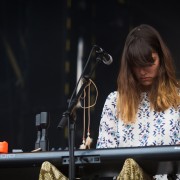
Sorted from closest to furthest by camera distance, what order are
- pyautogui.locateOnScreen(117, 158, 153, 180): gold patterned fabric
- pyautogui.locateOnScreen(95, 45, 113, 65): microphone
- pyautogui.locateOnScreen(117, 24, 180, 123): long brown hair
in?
pyautogui.locateOnScreen(117, 158, 153, 180): gold patterned fabric < pyautogui.locateOnScreen(95, 45, 113, 65): microphone < pyautogui.locateOnScreen(117, 24, 180, 123): long brown hair

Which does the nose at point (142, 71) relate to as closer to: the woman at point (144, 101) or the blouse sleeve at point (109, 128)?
the woman at point (144, 101)

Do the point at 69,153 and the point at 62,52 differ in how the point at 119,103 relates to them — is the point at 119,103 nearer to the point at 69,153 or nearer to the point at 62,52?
the point at 69,153

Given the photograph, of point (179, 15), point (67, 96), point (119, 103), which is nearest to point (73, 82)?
point (67, 96)

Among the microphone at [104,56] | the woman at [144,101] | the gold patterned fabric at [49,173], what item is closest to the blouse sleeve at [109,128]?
the woman at [144,101]

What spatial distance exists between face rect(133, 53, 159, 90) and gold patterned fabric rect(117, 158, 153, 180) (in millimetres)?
661

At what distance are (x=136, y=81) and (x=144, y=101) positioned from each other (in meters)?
0.11

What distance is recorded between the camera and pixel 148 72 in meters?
3.07

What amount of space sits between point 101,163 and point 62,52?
307 cm

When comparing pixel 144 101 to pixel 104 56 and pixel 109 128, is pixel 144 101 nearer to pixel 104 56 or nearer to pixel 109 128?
pixel 109 128

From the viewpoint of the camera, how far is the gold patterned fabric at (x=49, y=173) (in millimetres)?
2586

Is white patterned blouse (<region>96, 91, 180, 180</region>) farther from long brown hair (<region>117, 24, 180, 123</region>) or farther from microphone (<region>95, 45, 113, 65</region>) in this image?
microphone (<region>95, 45, 113, 65</region>)

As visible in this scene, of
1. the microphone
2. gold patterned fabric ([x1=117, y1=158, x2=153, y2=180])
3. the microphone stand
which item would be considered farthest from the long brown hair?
gold patterned fabric ([x1=117, y1=158, x2=153, y2=180])

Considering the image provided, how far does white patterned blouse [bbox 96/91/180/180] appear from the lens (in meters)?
2.98

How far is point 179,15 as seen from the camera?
18.3ft
